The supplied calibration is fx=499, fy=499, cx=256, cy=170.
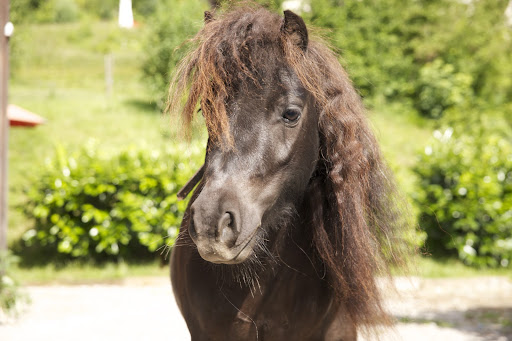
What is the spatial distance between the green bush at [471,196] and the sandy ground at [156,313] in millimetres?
702

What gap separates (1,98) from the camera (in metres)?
5.39

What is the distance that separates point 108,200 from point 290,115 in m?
6.39

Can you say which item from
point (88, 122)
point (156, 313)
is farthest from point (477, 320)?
point (88, 122)

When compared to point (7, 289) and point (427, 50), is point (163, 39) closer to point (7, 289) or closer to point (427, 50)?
point (427, 50)

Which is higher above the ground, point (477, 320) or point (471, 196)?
point (471, 196)

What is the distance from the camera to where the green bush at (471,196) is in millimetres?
7570

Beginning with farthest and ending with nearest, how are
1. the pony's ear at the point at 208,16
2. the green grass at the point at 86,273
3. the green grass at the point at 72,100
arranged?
the green grass at the point at 72,100 → the green grass at the point at 86,273 → the pony's ear at the point at 208,16

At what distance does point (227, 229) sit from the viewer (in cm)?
159

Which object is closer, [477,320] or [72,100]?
[477,320]

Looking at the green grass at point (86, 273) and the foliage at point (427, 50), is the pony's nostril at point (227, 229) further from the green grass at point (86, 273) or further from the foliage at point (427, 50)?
the foliage at point (427, 50)

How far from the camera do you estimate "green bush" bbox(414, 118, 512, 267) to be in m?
7.57

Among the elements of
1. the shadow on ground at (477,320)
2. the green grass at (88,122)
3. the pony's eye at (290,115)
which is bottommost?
the shadow on ground at (477,320)

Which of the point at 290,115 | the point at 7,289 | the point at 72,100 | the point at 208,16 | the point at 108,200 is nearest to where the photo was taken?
the point at 290,115

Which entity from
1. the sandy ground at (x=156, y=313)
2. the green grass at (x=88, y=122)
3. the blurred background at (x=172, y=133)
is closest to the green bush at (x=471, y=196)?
the blurred background at (x=172, y=133)
